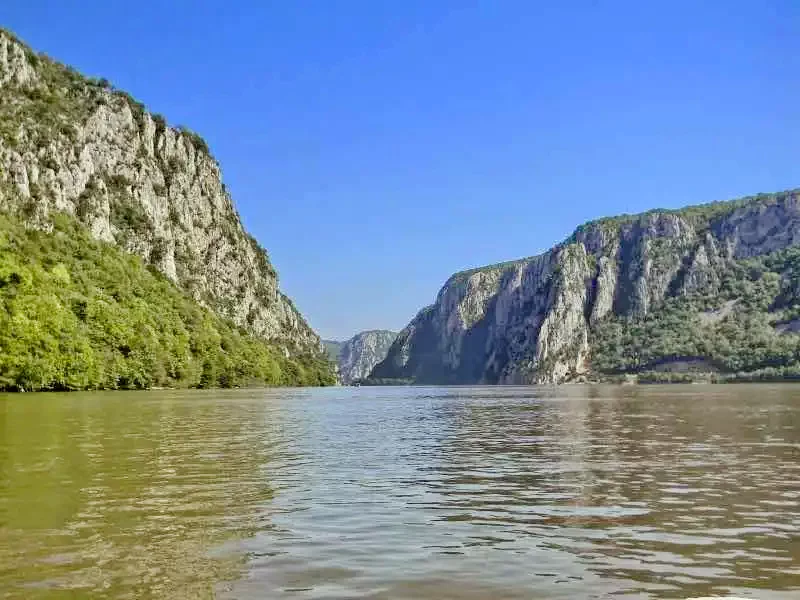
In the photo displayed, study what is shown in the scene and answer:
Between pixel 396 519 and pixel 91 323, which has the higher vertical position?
pixel 91 323

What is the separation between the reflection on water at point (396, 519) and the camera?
38.2 feet

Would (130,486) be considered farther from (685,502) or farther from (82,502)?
(685,502)

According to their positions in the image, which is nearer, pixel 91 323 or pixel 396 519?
pixel 396 519

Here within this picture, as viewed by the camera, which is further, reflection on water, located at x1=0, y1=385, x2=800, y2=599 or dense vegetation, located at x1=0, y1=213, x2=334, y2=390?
dense vegetation, located at x1=0, y1=213, x2=334, y2=390

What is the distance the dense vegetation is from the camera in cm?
9731

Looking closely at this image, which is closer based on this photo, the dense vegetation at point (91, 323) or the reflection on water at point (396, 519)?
the reflection on water at point (396, 519)

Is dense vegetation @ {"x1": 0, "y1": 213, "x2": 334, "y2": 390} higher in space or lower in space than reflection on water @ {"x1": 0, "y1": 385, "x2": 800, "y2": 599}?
higher

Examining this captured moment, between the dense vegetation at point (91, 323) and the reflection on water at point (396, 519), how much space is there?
69.0 meters

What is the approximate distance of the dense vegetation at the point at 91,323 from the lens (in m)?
97.3

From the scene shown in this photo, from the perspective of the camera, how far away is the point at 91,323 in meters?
125

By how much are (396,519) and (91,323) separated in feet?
389

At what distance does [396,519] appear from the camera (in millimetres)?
16703

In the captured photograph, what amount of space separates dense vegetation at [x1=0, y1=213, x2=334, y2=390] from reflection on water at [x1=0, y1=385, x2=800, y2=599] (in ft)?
226

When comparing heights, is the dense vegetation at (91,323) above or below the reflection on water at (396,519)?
above
